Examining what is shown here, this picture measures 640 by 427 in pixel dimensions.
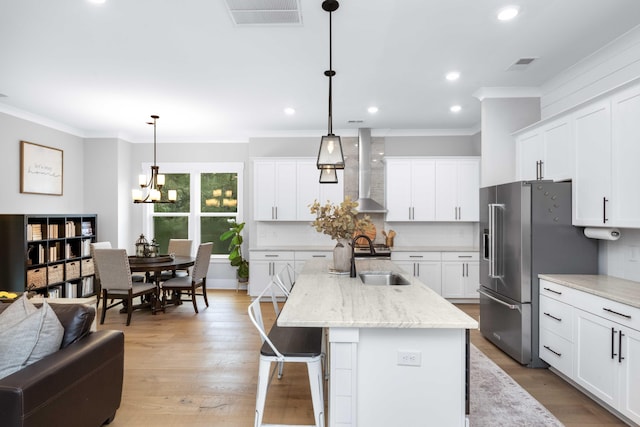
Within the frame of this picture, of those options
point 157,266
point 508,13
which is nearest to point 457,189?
point 508,13

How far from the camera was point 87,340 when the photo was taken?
2143mm

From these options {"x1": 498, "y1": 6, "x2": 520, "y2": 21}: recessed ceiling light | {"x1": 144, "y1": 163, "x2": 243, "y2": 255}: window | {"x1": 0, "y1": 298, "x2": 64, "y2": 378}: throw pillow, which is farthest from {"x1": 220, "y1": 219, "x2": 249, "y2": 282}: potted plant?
{"x1": 498, "y1": 6, "x2": 520, "y2": 21}: recessed ceiling light

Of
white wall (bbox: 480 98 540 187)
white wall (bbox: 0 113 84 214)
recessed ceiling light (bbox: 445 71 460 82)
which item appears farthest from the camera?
white wall (bbox: 0 113 84 214)

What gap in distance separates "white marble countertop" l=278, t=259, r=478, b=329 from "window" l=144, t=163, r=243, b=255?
13.7ft

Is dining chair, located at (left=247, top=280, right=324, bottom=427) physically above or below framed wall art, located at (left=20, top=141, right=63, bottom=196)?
below

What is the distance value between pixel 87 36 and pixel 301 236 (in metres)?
4.10

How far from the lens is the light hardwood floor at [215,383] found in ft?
8.16

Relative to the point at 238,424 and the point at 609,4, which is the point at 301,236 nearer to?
the point at 238,424

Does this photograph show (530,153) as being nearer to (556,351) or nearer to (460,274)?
(556,351)

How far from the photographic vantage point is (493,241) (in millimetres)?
3684

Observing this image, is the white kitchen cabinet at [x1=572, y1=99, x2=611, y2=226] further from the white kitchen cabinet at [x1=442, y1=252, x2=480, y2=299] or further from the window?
the window

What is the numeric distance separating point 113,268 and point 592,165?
5.02 m

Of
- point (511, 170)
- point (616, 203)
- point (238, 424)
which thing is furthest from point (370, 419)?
point (511, 170)

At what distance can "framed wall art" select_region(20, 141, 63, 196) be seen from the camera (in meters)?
5.01
